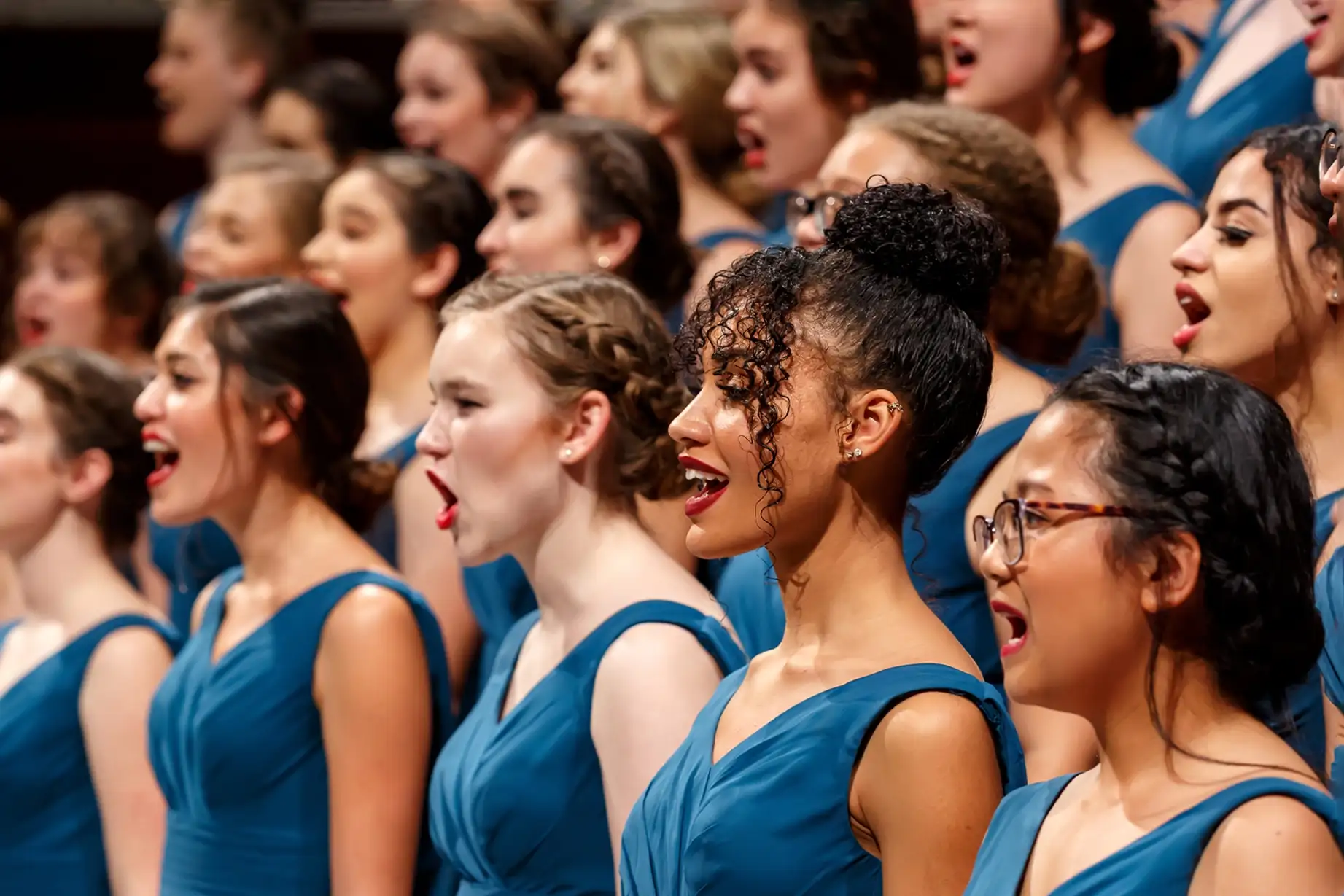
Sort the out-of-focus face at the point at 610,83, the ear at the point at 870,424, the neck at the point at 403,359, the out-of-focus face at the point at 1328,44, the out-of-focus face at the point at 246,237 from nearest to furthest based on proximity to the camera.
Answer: the ear at the point at 870,424
the out-of-focus face at the point at 1328,44
the neck at the point at 403,359
the out-of-focus face at the point at 246,237
the out-of-focus face at the point at 610,83

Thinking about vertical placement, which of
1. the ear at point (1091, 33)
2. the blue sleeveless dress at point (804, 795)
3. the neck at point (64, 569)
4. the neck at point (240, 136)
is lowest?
the neck at point (240, 136)

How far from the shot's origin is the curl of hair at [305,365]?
3.00 m

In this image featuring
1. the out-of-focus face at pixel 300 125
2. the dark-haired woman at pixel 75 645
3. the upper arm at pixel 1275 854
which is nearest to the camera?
the upper arm at pixel 1275 854

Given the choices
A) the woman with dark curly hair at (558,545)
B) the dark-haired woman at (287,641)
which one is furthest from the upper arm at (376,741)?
the woman with dark curly hair at (558,545)

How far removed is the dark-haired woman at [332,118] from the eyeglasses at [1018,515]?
3.57m

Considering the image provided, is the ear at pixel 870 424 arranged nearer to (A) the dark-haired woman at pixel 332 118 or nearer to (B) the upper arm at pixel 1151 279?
(B) the upper arm at pixel 1151 279

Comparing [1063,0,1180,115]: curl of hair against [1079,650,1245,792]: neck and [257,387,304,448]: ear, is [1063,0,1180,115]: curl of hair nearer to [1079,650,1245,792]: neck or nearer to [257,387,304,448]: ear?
[257,387,304,448]: ear

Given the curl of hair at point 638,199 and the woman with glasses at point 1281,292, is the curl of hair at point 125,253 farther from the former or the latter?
the woman with glasses at point 1281,292

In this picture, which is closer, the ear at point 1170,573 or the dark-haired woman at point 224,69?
the ear at point 1170,573

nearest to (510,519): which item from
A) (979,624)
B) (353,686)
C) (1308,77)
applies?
(353,686)

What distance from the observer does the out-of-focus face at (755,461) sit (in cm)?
192

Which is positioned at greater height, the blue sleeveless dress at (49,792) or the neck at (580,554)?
the neck at (580,554)

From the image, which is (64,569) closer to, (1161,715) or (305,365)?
(305,365)

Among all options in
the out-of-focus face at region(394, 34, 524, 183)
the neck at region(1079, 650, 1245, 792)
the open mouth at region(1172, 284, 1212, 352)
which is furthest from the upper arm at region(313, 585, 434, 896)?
the out-of-focus face at region(394, 34, 524, 183)
